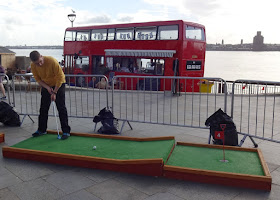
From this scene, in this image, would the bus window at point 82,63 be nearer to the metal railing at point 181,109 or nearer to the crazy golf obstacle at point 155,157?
the metal railing at point 181,109

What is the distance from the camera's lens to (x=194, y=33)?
14305 millimetres

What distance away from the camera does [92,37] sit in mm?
17219

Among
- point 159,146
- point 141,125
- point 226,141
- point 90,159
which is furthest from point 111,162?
point 141,125

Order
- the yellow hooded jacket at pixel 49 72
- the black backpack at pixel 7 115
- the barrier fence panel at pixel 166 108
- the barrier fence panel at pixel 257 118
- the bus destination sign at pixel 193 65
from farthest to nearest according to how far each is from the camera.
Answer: the bus destination sign at pixel 193 65
the black backpack at pixel 7 115
the barrier fence panel at pixel 166 108
the barrier fence panel at pixel 257 118
the yellow hooded jacket at pixel 49 72

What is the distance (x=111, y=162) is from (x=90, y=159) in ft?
1.14

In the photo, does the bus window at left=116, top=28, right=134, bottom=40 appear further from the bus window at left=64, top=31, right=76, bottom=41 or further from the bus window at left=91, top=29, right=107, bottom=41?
the bus window at left=64, top=31, right=76, bottom=41

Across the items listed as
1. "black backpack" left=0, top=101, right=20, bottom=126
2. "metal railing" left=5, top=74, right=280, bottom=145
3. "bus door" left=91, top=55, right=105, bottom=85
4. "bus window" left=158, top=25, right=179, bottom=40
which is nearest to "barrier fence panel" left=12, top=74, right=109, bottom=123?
"metal railing" left=5, top=74, right=280, bottom=145

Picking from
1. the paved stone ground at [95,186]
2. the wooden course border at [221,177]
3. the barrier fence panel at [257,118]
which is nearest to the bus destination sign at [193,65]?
the barrier fence panel at [257,118]

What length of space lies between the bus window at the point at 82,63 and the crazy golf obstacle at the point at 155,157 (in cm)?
1301

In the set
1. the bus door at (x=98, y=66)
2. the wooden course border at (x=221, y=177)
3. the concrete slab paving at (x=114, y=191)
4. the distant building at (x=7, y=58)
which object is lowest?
the concrete slab paving at (x=114, y=191)

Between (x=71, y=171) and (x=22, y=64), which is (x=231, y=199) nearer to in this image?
(x=71, y=171)

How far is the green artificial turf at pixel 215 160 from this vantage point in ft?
12.7

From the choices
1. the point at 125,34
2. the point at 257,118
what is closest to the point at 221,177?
the point at 257,118

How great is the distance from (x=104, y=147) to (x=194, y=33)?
10978mm
